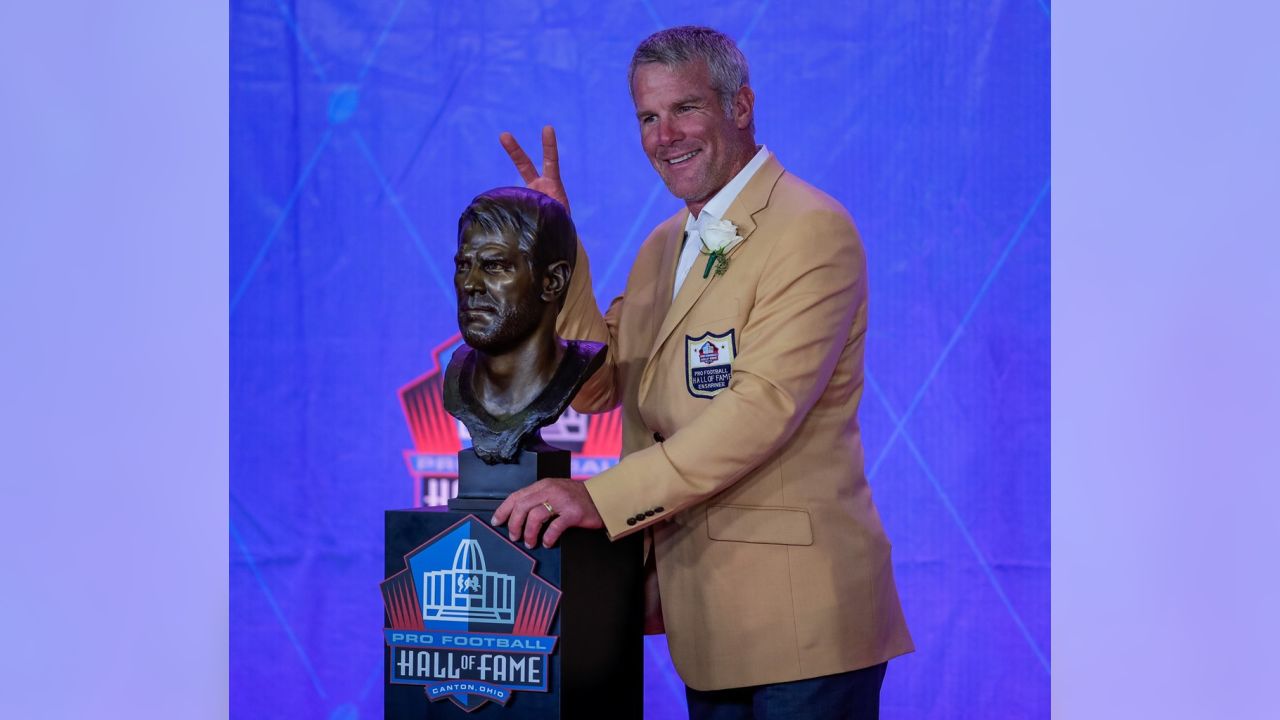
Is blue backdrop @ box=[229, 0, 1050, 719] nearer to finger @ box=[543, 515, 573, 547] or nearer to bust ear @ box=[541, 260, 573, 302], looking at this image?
bust ear @ box=[541, 260, 573, 302]

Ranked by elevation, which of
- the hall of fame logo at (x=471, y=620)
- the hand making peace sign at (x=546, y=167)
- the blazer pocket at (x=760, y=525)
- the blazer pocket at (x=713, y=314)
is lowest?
the hall of fame logo at (x=471, y=620)

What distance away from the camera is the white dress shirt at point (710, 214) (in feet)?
7.79

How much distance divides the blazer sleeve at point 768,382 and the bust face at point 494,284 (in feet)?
1.10

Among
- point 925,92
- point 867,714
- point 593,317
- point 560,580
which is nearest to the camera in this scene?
point 560,580

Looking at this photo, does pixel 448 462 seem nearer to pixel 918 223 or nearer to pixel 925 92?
pixel 918 223

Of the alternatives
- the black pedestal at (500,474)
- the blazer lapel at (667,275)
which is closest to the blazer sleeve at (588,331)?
the blazer lapel at (667,275)

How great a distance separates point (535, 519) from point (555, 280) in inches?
18.5

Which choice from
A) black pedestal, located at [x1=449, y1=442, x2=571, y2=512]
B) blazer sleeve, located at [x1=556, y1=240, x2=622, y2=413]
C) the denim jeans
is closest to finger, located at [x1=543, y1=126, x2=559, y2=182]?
blazer sleeve, located at [x1=556, y1=240, x2=622, y2=413]

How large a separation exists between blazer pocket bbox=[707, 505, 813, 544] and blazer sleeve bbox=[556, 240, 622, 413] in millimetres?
460

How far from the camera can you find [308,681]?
3748 mm

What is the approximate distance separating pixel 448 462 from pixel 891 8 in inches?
75.0

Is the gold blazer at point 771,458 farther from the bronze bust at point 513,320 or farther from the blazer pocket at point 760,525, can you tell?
the bronze bust at point 513,320

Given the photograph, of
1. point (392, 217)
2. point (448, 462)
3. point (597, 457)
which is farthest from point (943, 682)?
point (392, 217)

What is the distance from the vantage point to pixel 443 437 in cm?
367
